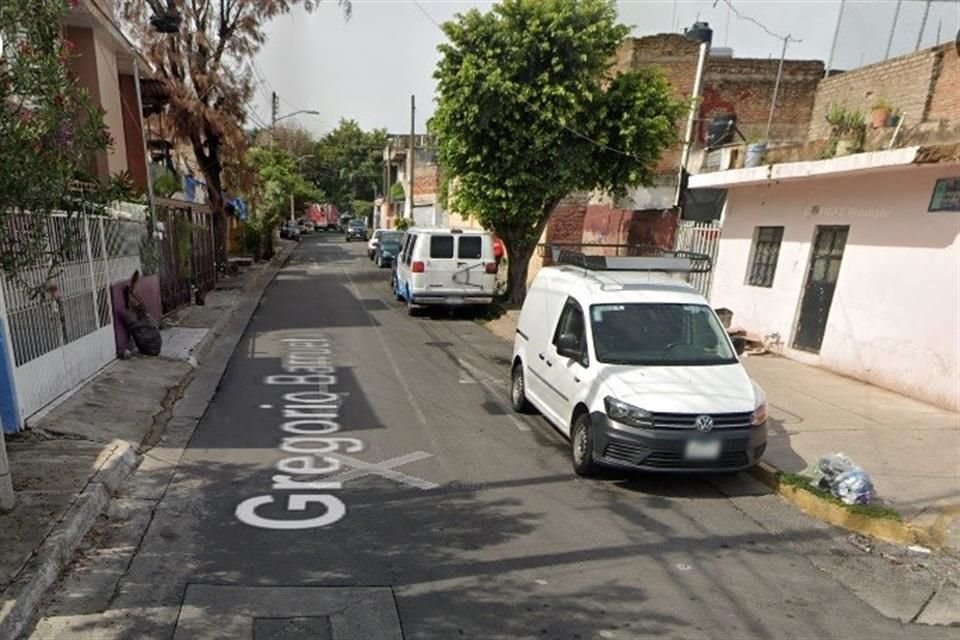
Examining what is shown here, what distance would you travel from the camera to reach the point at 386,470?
18.4 ft

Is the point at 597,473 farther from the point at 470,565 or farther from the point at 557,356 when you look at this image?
the point at 470,565

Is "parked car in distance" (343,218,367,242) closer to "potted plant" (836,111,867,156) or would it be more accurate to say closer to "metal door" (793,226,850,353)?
"metal door" (793,226,850,353)

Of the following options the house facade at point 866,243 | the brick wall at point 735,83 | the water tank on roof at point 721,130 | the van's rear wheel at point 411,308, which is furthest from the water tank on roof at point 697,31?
the van's rear wheel at point 411,308

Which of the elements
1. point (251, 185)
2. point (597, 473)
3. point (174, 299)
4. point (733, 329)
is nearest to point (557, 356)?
point (597, 473)

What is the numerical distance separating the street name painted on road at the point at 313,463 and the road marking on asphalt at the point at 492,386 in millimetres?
1559

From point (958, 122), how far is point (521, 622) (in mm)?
8130

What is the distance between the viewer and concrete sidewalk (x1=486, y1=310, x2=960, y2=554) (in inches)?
204

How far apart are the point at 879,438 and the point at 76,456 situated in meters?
8.14

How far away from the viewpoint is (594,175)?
565 inches

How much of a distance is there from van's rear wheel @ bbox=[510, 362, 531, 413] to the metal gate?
6.82m

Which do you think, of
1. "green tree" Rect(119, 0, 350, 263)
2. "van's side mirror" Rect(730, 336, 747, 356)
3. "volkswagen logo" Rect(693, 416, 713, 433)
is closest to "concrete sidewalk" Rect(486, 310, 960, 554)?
"van's side mirror" Rect(730, 336, 747, 356)

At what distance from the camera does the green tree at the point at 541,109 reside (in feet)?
43.1

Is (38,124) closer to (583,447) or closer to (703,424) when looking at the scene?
(583,447)

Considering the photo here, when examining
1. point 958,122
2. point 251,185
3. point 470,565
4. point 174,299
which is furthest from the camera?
point 251,185
